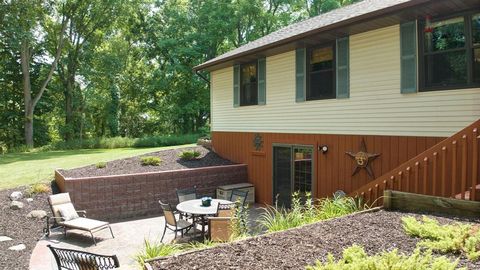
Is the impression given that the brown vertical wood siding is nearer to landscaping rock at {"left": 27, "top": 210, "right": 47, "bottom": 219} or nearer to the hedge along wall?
the hedge along wall

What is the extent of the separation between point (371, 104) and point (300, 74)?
2.42m

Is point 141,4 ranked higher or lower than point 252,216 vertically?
higher

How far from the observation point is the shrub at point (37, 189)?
9.60 metres

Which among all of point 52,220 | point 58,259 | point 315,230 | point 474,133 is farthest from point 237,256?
point 52,220

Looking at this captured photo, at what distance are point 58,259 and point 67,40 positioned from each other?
2481 cm

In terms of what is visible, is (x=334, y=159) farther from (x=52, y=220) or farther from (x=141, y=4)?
(x=141, y=4)

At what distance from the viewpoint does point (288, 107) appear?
10.3 metres

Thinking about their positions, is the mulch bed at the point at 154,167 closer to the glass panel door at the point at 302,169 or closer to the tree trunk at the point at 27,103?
the glass panel door at the point at 302,169

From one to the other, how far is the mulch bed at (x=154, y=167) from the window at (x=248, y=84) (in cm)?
247

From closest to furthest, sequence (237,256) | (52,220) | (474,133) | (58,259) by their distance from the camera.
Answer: (237,256) < (58,259) < (474,133) < (52,220)

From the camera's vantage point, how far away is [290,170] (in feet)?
34.0

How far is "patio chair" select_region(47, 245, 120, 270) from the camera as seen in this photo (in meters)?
4.16

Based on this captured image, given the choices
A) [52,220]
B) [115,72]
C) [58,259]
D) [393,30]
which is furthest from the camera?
[115,72]

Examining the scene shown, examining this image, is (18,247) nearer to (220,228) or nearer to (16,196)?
(16,196)
